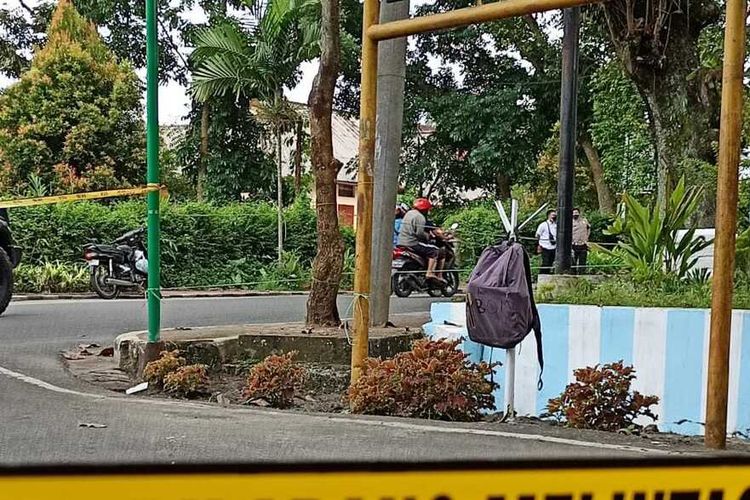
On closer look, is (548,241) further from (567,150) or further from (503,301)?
(503,301)

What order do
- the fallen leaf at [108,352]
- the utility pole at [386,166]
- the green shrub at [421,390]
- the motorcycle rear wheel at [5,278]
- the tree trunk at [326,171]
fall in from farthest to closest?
the motorcycle rear wheel at [5,278] → the utility pole at [386,166] → the fallen leaf at [108,352] → the tree trunk at [326,171] → the green shrub at [421,390]

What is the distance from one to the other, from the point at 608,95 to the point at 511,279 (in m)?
16.0

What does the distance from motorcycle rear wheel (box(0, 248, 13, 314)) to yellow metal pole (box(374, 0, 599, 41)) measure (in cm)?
502

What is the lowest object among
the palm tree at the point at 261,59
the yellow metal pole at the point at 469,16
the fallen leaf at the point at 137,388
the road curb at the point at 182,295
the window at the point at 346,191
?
the road curb at the point at 182,295

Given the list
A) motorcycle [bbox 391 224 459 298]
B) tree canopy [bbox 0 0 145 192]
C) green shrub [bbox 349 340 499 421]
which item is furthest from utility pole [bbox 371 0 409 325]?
tree canopy [bbox 0 0 145 192]

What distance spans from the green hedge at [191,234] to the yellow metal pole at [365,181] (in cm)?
1122

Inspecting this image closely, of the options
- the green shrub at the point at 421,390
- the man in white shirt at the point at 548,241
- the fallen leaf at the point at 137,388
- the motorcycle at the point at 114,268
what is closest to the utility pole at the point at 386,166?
the fallen leaf at the point at 137,388

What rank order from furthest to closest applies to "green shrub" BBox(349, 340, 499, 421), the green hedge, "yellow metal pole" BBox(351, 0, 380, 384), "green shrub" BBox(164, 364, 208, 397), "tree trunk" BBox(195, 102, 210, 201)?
"tree trunk" BBox(195, 102, 210, 201) < the green hedge < "green shrub" BBox(164, 364, 208, 397) < "yellow metal pole" BBox(351, 0, 380, 384) < "green shrub" BBox(349, 340, 499, 421)

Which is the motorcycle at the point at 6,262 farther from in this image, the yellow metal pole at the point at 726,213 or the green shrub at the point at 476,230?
the green shrub at the point at 476,230

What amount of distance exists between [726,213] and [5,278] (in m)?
6.84

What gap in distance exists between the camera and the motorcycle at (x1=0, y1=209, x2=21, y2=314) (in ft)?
27.7

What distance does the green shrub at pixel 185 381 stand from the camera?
527 centimetres

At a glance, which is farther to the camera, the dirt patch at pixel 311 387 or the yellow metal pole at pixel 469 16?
the dirt patch at pixel 311 387

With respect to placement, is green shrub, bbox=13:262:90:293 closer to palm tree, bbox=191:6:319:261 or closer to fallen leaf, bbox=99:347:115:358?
palm tree, bbox=191:6:319:261
